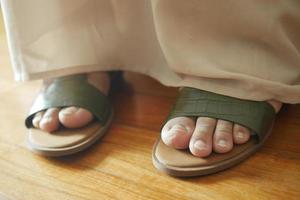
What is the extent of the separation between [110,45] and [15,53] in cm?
21

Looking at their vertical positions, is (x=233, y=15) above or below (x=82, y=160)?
above

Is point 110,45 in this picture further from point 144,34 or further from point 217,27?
point 217,27

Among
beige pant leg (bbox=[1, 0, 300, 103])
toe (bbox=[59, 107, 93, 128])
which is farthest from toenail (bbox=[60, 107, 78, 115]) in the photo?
beige pant leg (bbox=[1, 0, 300, 103])

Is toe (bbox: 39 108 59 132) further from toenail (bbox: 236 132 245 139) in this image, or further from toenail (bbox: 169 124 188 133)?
toenail (bbox: 236 132 245 139)

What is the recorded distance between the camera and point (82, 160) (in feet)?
2.24

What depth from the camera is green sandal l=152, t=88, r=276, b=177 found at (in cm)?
59

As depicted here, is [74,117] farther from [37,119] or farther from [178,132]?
[178,132]

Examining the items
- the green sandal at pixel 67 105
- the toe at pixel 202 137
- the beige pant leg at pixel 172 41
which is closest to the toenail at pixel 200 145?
the toe at pixel 202 137

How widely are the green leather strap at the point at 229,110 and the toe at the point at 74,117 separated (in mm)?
176

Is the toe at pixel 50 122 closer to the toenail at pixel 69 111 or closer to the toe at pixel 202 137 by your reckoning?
the toenail at pixel 69 111

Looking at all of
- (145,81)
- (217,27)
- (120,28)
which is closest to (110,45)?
(120,28)

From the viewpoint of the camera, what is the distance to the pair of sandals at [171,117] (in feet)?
1.95

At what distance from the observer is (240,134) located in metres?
0.61

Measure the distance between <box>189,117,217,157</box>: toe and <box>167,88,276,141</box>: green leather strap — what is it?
1 centimetres
